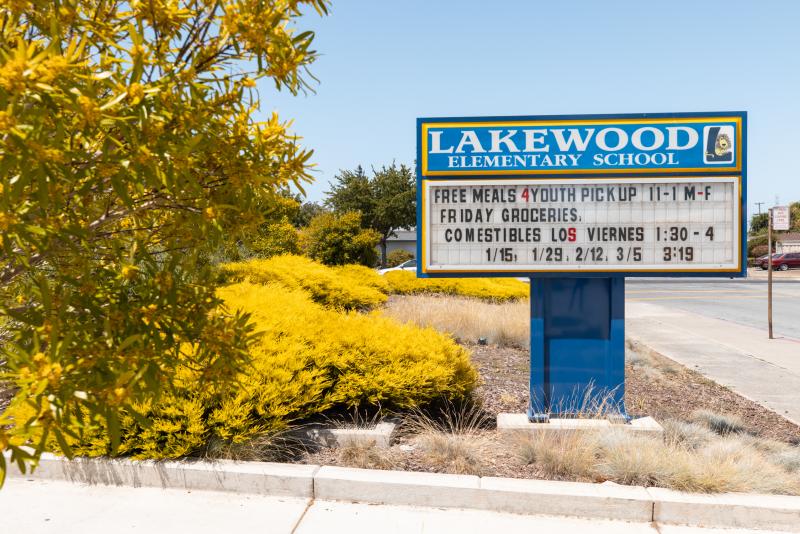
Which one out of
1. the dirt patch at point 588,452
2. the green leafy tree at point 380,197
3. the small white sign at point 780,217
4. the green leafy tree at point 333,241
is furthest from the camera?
the green leafy tree at point 380,197

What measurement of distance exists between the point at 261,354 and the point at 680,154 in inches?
175

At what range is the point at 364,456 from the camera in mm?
5016

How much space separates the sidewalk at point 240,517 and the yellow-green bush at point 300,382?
42cm

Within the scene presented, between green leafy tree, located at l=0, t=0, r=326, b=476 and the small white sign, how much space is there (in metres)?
13.8

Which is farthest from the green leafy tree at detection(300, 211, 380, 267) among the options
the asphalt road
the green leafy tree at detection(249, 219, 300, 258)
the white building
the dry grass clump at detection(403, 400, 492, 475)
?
the white building

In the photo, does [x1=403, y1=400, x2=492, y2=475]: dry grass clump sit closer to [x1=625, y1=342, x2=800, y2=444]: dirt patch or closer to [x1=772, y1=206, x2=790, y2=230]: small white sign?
[x1=625, y1=342, x2=800, y2=444]: dirt patch

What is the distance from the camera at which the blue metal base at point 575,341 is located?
6.41m

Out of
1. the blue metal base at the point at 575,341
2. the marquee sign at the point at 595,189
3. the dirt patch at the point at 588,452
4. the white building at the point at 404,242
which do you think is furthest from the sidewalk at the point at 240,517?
the white building at the point at 404,242

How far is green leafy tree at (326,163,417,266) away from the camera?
1938 inches

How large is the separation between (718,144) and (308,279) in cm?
785

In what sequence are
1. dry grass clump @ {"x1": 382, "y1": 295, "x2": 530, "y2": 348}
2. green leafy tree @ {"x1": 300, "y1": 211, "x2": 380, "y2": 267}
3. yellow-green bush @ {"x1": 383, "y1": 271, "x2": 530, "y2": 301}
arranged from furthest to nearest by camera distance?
green leafy tree @ {"x1": 300, "y1": 211, "x2": 380, "y2": 267} → yellow-green bush @ {"x1": 383, "y1": 271, "x2": 530, "y2": 301} → dry grass clump @ {"x1": 382, "y1": 295, "x2": 530, "y2": 348}

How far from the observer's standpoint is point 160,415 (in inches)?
191

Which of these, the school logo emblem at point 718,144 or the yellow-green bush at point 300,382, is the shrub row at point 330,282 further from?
the school logo emblem at point 718,144

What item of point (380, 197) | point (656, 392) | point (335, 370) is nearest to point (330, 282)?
point (656, 392)
